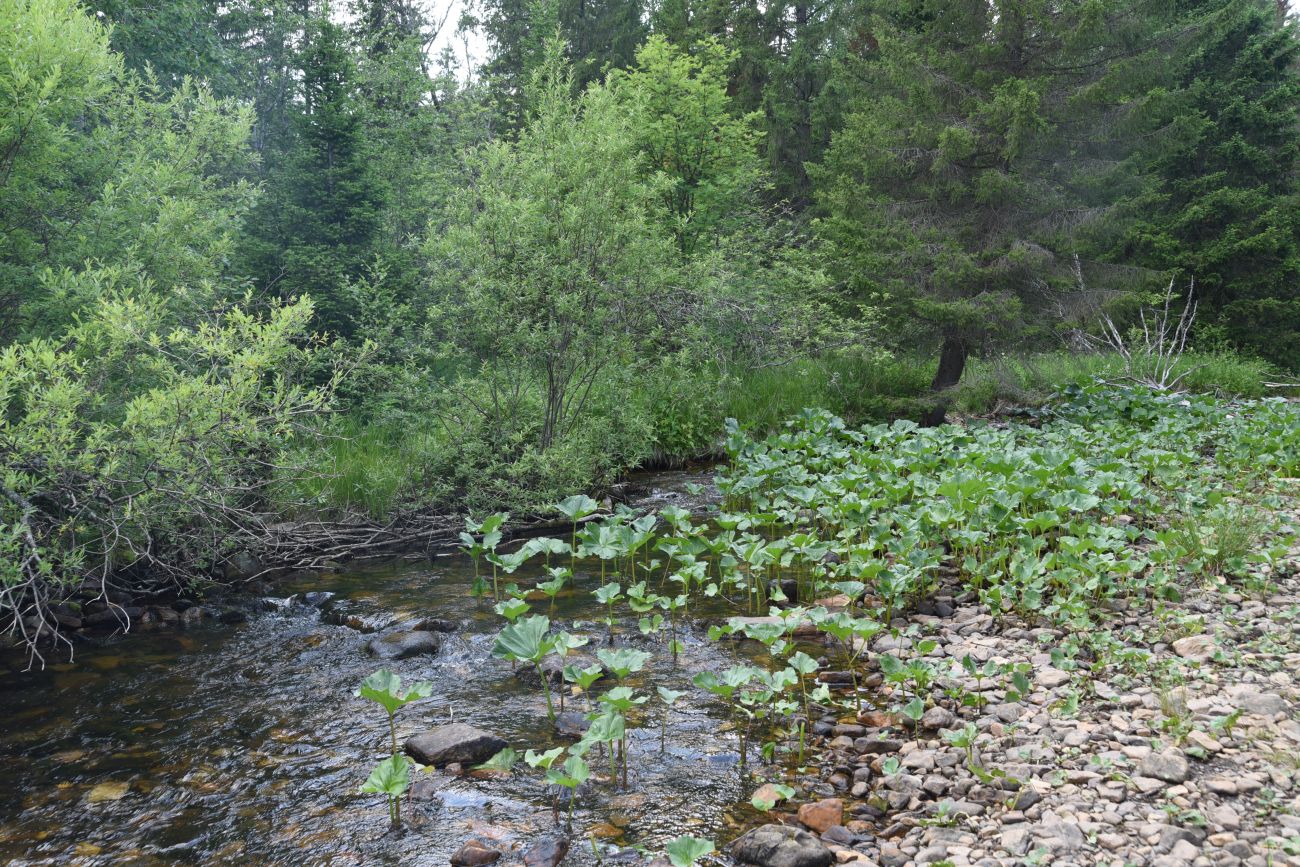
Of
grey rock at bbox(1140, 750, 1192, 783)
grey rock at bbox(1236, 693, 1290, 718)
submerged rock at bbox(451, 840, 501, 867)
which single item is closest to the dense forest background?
submerged rock at bbox(451, 840, 501, 867)

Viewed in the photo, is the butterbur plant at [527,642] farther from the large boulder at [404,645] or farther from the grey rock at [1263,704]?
the grey rock at [1263,704]

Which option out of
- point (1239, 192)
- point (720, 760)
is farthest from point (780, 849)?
point (1239, 192)

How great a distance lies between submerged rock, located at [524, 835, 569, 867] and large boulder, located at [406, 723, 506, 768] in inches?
31.2

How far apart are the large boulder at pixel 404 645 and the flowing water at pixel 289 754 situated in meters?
0.07

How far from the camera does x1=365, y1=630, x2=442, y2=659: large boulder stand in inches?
208

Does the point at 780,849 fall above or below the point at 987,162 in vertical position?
below

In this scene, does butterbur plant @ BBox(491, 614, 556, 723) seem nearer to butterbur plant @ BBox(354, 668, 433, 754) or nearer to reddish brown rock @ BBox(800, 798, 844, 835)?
butterbur plant @ BBox(354, 668, 433, 754)

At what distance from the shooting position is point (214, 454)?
5.78m

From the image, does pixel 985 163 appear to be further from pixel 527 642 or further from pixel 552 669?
pixel 527 642

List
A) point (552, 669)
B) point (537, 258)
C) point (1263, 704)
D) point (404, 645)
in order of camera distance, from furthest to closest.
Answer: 1. point (537, 258)
2. point (404, 645)
3. point (552, 669)
4. point (1263, 704)

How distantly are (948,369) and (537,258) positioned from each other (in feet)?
23.2

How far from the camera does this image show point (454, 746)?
3.98m

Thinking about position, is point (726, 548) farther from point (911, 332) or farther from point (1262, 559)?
point (911, 332)

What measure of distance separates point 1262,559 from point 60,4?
8927mm
